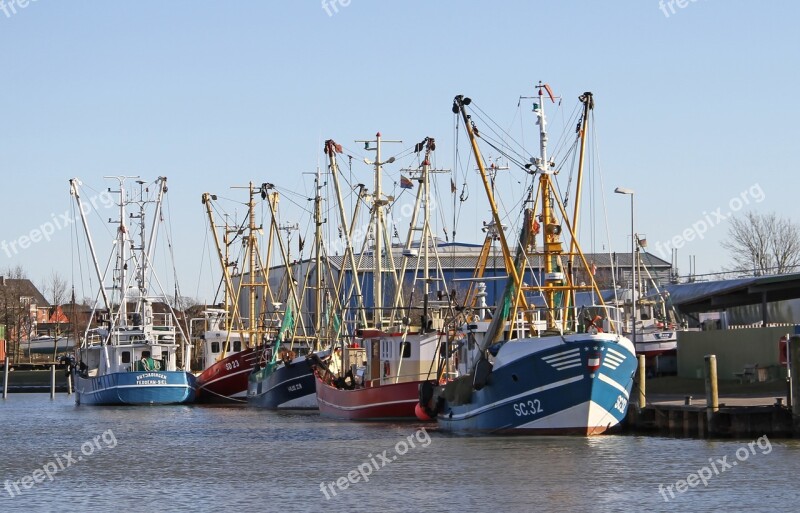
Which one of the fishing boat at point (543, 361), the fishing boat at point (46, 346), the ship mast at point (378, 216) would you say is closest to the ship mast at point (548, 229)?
the fishing boat at point (543, 361)

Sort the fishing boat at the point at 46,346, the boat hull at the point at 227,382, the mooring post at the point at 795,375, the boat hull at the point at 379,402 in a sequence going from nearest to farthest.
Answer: the mooring post at the point at 795,375
the boat hull at the point at 379,402
the boat hull at the point at 227,382
the fishing boat at the point at 46,346

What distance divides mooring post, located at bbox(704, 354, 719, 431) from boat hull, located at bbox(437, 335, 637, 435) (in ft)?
7.48

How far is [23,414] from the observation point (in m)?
64.9

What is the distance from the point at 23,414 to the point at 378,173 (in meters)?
20.7

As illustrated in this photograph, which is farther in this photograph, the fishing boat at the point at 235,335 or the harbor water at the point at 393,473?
the fishing boat at the point at 235,335

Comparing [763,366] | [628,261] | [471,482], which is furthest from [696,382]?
[628,261]

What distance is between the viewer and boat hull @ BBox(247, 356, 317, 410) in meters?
65.8

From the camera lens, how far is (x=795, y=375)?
3578cm

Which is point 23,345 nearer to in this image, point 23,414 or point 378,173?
point 23,414

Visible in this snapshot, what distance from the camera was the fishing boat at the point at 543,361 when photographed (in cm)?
3769

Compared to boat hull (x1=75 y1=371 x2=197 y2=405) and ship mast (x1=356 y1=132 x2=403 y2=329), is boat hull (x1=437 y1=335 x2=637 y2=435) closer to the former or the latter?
ship mast (x1=356 y1=132 x2=403 y2=329)

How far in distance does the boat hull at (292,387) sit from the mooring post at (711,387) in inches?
1170

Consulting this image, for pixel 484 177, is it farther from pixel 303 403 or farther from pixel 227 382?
pixel 227 382

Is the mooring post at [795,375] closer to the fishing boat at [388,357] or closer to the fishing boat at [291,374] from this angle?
the fishing boat at [388,357]
